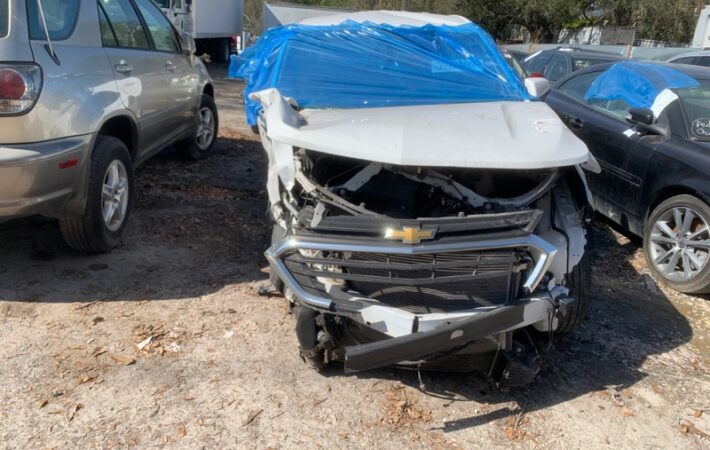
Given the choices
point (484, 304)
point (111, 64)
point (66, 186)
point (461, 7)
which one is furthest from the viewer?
point (461, 7)

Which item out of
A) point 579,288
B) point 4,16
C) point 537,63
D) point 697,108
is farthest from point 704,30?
point 4,16

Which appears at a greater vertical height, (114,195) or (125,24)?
(125,24)

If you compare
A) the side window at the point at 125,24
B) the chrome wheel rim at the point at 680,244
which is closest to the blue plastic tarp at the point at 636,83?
the chrome wheel rim at the point at 680,244

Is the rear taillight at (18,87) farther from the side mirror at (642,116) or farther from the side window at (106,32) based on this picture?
the side mirror at (642,116)

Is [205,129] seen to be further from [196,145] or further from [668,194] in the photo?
[668,194]

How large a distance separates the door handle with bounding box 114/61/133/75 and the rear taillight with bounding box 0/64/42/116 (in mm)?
1051

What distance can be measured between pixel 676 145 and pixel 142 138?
4258 mm

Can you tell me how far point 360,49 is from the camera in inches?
194

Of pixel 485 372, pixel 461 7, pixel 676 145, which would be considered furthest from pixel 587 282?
pixel 461 7

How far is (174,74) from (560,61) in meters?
6.38

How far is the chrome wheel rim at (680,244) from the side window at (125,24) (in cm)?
443

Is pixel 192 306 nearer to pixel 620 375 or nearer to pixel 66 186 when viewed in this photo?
pixel 66 186

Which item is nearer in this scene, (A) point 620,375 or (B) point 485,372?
(B) point 485,372

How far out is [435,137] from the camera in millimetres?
3098
